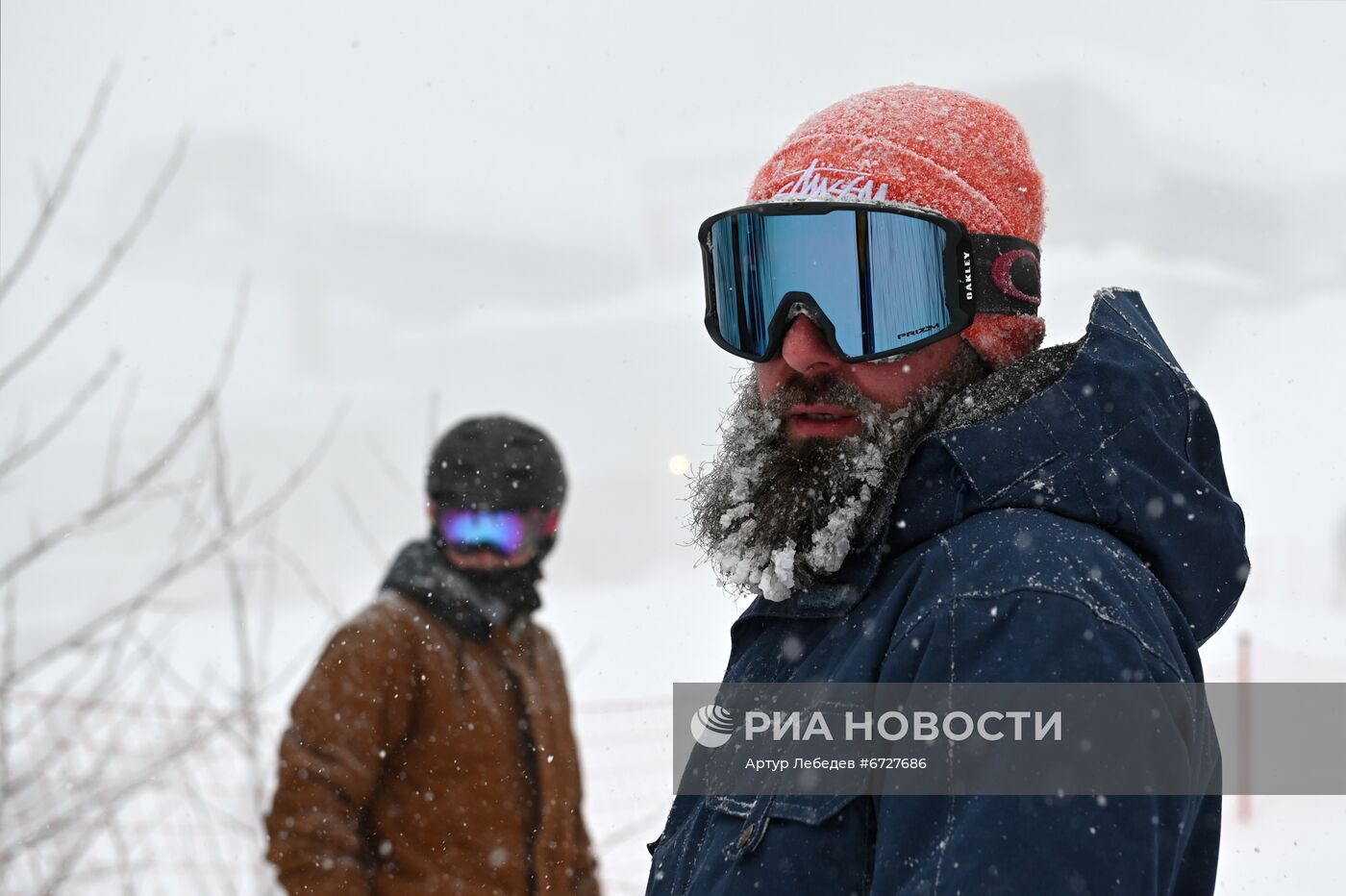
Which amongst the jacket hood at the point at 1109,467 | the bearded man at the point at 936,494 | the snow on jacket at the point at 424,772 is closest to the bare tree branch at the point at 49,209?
the snow on jacket at the point at 424,772

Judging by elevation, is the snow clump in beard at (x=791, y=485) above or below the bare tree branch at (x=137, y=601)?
below

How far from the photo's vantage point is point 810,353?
1.74m

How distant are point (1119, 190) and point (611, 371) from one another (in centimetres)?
1047

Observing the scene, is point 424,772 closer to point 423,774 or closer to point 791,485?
point 423,774

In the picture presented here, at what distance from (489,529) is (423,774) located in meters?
0.84

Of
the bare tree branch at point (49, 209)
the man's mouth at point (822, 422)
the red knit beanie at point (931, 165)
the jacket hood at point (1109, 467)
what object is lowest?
the jacket hood at point (1109, 467)

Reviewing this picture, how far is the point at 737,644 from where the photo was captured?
1770 mm

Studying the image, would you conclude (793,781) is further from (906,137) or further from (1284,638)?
(1284,638)

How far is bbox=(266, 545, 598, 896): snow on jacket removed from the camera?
3.11 metres

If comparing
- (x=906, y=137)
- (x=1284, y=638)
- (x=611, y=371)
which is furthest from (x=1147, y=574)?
(x=611, y=371)

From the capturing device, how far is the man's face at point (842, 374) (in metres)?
1.70

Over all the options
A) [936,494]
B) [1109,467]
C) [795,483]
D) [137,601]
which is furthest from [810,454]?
[137,601]

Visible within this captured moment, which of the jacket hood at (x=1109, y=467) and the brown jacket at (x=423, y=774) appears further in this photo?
the brown jacket at (x=423, y=774)

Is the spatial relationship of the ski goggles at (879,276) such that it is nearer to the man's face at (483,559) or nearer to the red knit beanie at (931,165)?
the red knit beanie at (931,165)
